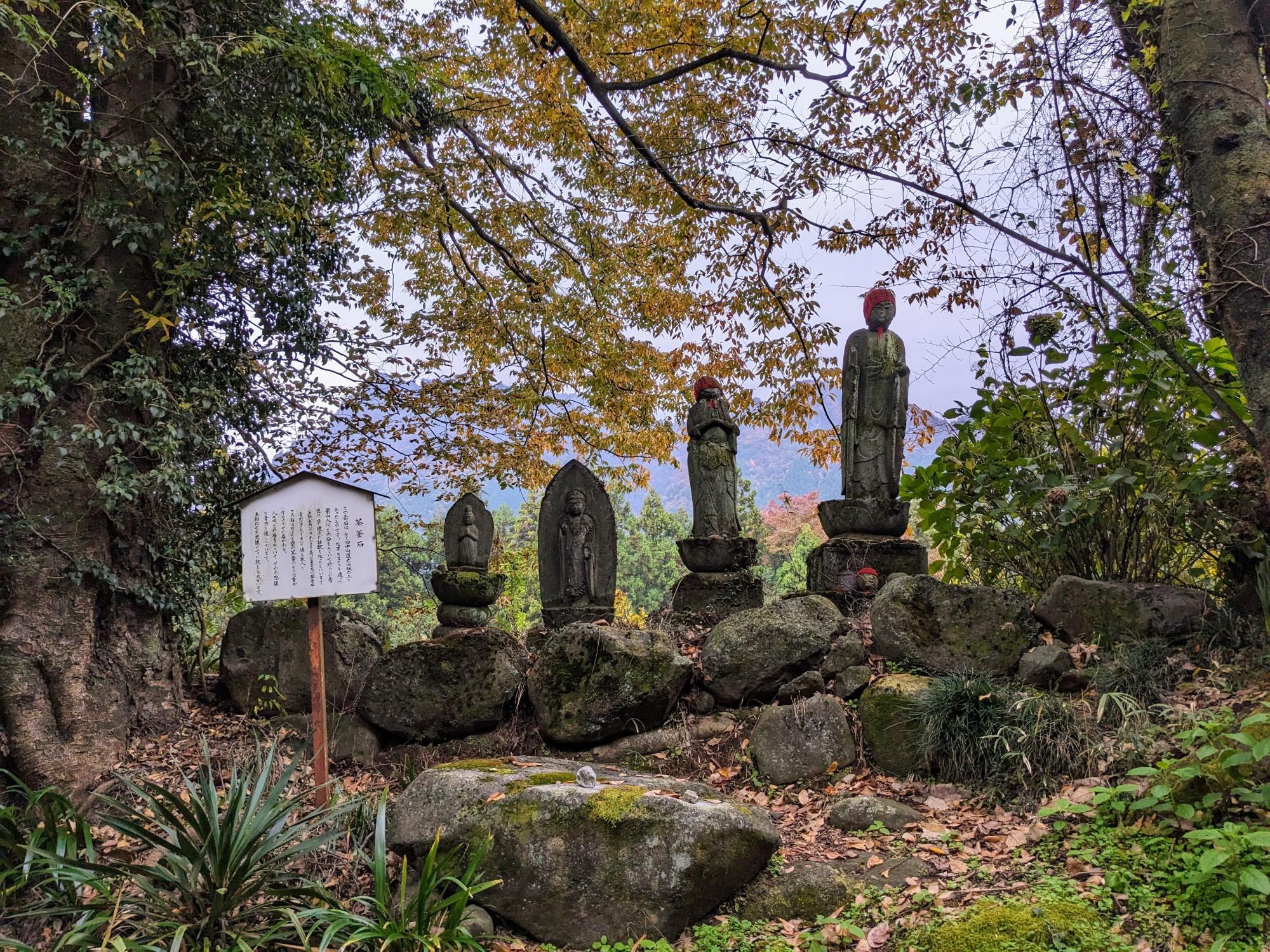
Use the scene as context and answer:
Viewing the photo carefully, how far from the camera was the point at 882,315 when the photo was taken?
24.4 feet

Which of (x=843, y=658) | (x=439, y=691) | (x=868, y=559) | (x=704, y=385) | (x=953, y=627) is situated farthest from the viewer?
(x=704, y=385)

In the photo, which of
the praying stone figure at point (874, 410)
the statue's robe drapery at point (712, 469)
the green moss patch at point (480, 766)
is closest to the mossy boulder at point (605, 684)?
the green moss patch at point (480, 766)

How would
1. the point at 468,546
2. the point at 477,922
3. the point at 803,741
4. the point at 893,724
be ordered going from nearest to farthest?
the point at 477,922
the point at 893,724
the point at 803,741
the point at 468,546

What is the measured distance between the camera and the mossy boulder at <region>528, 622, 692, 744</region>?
5109 mm

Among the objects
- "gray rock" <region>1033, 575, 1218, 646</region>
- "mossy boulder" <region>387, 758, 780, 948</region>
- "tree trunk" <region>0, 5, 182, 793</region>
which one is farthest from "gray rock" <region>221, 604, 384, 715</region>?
"gray rock" <region>1033, 575, 1218, 646</region>

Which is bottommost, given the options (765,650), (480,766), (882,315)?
(480,766)

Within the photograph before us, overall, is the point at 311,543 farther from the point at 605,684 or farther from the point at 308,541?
the point at 605,684

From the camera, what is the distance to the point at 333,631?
18.9 feet

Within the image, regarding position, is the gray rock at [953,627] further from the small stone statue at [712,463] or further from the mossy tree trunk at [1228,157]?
the small stone statue at [712,463]

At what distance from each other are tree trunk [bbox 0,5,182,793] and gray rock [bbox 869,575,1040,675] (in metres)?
5.22

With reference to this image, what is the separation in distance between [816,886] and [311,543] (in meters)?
3.26

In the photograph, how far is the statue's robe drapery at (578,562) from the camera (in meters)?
6.61

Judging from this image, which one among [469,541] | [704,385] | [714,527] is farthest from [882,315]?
[469,541]

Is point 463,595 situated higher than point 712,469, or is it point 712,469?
point 712,469
